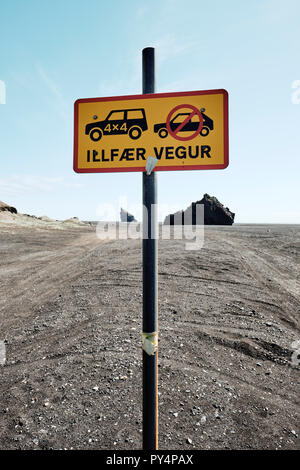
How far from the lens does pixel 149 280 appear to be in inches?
84.4

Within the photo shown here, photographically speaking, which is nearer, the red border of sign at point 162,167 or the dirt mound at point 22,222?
the red border of sign at point 162,167

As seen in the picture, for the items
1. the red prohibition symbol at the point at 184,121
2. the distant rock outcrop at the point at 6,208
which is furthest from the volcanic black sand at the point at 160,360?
the distant rock outcrop at the point at 6,208

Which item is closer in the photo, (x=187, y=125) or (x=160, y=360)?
(x=187, y=125)

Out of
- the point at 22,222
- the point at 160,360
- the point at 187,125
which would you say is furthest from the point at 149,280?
the point at 22,222

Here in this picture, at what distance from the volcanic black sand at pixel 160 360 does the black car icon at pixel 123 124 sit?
347 cm

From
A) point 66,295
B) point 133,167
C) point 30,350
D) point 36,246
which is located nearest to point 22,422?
point 30,350

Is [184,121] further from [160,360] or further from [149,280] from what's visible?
[160,360]

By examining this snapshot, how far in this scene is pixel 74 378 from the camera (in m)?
4.32

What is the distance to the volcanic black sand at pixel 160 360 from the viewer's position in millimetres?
3381

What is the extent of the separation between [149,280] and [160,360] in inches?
129

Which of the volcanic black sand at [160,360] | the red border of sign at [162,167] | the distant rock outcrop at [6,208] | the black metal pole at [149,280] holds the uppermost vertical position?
the distant rock outcrop at [6,208]

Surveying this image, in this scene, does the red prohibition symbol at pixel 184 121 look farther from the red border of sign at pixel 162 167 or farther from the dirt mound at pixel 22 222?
the dirt mound at pixel 22 222

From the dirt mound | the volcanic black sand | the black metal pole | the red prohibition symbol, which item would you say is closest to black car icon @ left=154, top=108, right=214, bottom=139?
the red prohibition symbol

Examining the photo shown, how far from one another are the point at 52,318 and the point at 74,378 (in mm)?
2623
